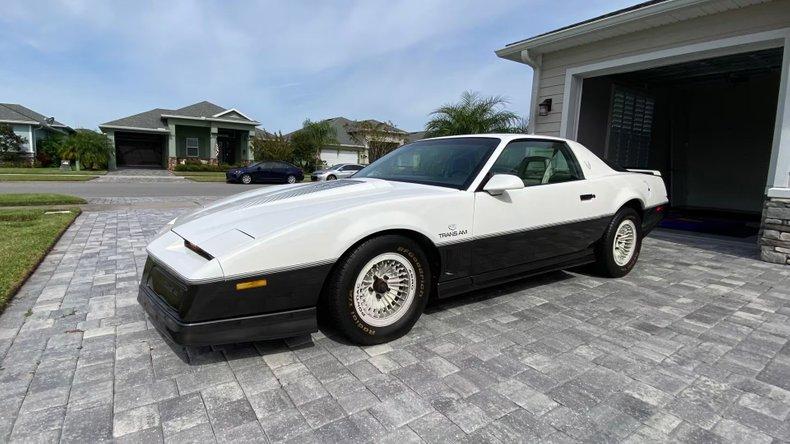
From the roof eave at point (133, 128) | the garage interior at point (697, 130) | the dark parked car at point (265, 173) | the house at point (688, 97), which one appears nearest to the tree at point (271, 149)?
the roof eave at point (133, 128)

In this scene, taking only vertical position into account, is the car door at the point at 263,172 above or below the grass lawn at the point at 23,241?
above

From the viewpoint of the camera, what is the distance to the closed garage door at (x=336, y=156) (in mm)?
36138

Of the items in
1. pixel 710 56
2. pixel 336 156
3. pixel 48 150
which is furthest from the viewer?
pixel 336 156

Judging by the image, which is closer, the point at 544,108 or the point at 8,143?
the point at 544,108

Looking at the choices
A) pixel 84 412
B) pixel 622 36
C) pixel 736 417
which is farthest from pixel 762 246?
pixel 84 412

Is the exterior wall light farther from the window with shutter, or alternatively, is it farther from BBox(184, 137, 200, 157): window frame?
BBox(184, 137, 200, 157): window frame

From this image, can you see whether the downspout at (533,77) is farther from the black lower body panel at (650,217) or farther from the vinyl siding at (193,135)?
the vinyl siding at (193,135)

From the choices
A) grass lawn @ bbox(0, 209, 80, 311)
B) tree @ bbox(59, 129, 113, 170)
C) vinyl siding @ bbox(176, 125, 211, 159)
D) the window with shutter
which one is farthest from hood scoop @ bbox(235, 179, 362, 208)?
vinyl siding @ bbox(176, 125, 211, 159)

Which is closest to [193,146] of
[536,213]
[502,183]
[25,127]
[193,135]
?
[193,135]

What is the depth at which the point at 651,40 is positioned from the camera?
20.9 feet

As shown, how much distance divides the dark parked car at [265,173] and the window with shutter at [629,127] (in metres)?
17.6

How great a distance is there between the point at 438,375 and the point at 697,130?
36.9 feet

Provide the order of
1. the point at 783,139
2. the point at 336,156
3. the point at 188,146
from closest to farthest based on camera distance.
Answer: the point at 783,139
the point at 188,146
the point at 336,156

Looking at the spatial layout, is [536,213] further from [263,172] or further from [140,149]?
[140,149]
